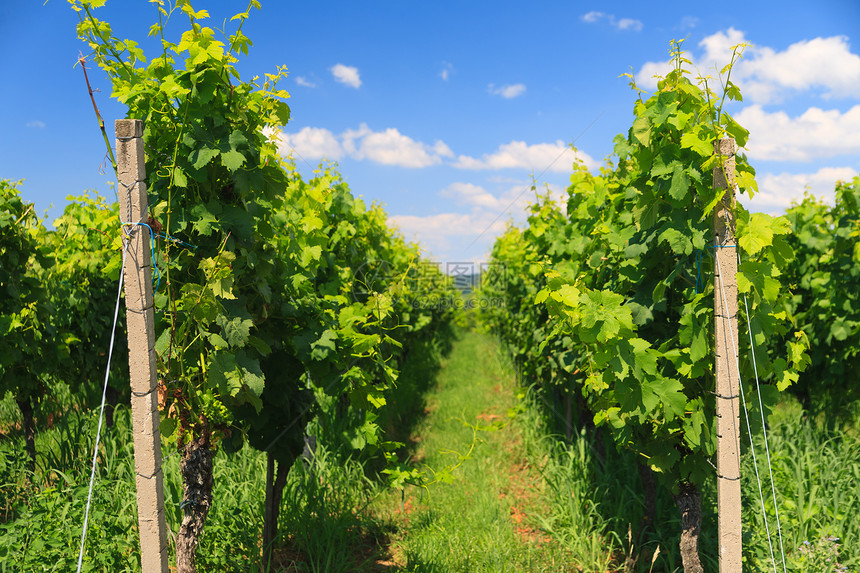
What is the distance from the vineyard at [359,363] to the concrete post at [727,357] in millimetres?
18

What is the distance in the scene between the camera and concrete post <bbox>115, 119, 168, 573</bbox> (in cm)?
213

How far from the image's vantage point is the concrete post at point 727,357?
249 cm

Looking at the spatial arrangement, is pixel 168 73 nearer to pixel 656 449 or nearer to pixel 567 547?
pixel 656 449

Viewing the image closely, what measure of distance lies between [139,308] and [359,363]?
1.78 meters

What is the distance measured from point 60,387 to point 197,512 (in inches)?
229

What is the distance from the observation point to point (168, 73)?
253 centimetres

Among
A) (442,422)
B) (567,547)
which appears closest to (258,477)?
(567,547)

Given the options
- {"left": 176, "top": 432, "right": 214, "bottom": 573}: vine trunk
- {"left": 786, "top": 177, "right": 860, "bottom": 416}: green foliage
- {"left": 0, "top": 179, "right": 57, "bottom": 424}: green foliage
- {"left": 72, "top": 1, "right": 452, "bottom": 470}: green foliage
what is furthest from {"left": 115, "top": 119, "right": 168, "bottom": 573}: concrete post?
{"left": 786, "top": 177, "right": 860, "bottom": 416}: green foliage

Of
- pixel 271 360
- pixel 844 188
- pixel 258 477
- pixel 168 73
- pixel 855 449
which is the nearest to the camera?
pixel 168 73

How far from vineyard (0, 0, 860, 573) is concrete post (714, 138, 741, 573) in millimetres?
18

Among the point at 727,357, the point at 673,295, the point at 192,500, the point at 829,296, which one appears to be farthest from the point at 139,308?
the point at 829,296

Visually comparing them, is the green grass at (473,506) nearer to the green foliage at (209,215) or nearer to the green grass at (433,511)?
the green grass at (433,511)

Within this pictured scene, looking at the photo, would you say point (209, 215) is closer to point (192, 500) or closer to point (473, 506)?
point (192, 500)

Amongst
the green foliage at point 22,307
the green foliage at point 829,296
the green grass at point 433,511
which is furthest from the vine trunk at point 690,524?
the green foliage at point 22,307
